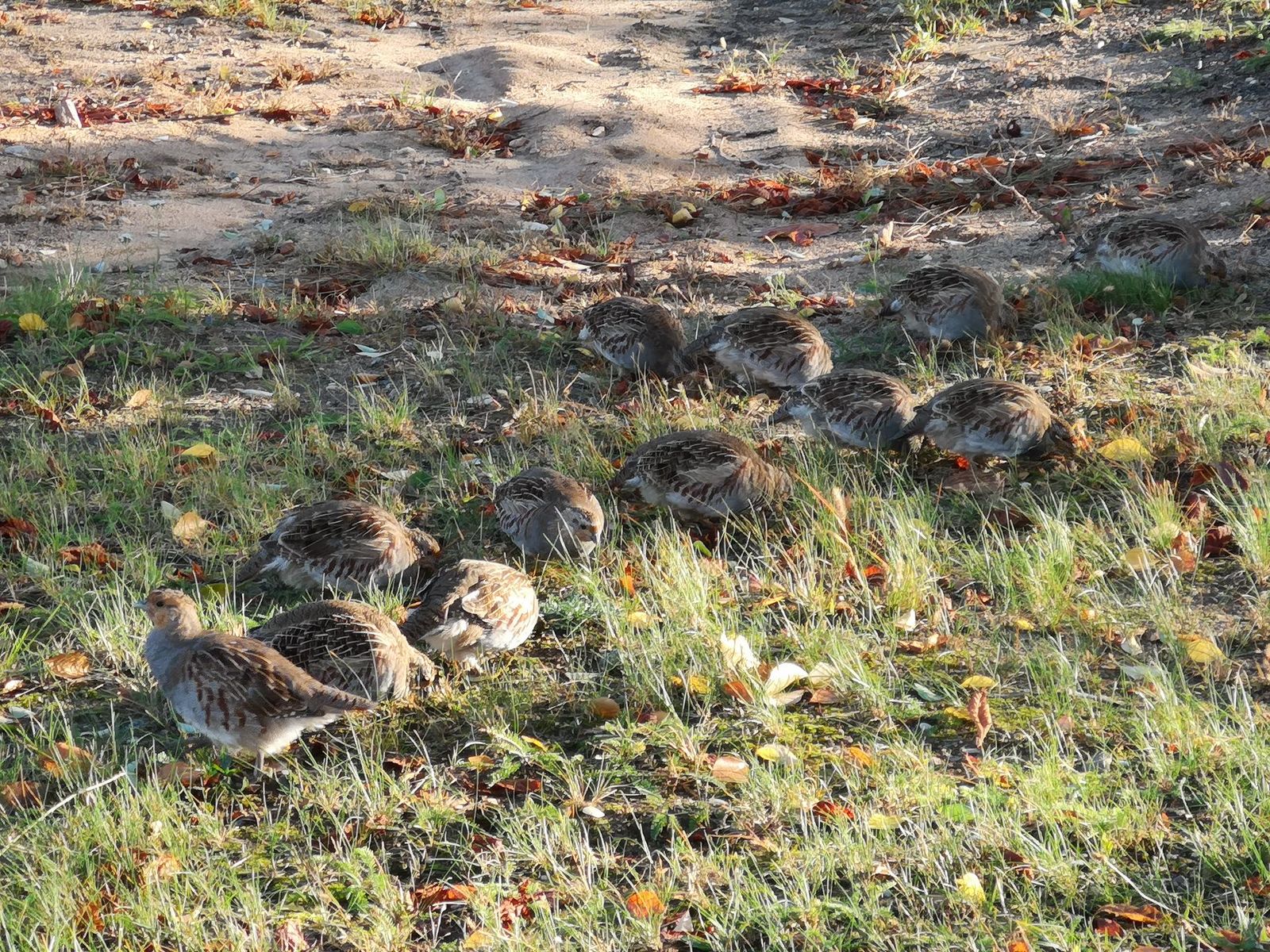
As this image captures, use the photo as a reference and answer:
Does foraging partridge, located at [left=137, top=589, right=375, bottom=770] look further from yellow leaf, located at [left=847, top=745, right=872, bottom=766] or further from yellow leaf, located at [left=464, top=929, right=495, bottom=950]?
yellow leaf, located at [left=847, top=745, right=872, bottom=766]

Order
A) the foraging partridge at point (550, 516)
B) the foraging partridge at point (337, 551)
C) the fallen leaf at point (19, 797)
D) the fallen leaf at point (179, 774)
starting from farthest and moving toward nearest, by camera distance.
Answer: the foraging partridge at point (550, 516), the foraging partridge at point (337, 551), the fallen leaf at point (179, 774), the fallen leaf at point (19, 797)

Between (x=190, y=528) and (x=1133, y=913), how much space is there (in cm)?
374

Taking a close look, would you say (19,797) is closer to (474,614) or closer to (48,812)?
(48,812)

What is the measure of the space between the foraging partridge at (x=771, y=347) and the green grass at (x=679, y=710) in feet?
0.63

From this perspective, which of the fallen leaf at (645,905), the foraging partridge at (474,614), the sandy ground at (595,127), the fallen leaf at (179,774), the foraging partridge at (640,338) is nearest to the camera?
the fallen leaf at (645,905)

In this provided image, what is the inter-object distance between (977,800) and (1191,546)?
5.76 feet

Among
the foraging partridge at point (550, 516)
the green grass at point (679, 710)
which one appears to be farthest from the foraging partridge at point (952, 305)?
the foraging partridge at point (550, 516)

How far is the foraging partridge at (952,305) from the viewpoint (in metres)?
6.53

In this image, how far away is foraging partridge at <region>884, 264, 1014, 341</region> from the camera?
6.53 meters

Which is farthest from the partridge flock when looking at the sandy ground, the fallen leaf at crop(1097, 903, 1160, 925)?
the fallen leaf at crop(1097, 903, 1160, 925)

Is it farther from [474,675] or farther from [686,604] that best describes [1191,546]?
[474,675]

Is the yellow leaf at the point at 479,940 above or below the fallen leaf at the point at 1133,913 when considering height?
below

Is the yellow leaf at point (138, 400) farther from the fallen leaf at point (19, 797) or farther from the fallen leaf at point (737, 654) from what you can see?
the fallen leaf at point (737, 654)

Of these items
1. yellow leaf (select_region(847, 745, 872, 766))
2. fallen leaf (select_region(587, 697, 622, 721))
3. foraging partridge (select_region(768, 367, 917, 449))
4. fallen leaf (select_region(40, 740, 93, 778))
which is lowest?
fallen leaf (select_region(587, 697, 622, 721))
